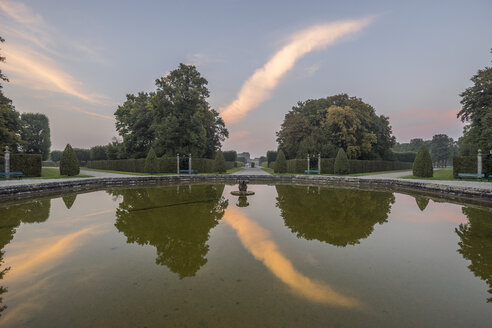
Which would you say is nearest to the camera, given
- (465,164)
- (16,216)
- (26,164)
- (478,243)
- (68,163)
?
(478,243)

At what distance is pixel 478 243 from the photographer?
5477 mm

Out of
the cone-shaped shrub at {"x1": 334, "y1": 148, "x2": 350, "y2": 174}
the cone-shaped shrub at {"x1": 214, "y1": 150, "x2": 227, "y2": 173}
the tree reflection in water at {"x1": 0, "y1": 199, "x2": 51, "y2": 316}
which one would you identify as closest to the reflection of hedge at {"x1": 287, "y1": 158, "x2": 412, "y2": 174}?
the cone-shaped shrub at {"x1": 334, "y1": 148, "x2": 350, "y2": 174}

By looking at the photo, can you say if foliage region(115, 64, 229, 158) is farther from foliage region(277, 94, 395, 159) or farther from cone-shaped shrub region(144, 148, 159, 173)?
foliage region(277, 94, 395, 159)

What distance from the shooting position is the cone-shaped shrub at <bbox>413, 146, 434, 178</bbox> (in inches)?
907

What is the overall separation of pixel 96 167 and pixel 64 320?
55827 mm

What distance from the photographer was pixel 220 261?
4.41m

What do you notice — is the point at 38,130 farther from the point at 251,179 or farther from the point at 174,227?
the point at 174,227

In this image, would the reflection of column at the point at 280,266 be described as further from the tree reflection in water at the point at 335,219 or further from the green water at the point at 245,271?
the tree reflection in water at the point at 335,219

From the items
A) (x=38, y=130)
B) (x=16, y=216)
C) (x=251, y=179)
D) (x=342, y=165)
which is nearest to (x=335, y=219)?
(x=16, y=216)

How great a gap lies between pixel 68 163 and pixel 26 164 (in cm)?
333

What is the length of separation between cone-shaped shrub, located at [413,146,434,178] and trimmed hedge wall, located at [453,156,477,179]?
2135 mm

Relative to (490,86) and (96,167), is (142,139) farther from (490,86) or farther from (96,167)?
(490,86)

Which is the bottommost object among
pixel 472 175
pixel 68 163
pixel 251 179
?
pixel 251 179

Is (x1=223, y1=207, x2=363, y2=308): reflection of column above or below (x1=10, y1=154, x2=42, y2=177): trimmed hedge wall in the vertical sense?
below
